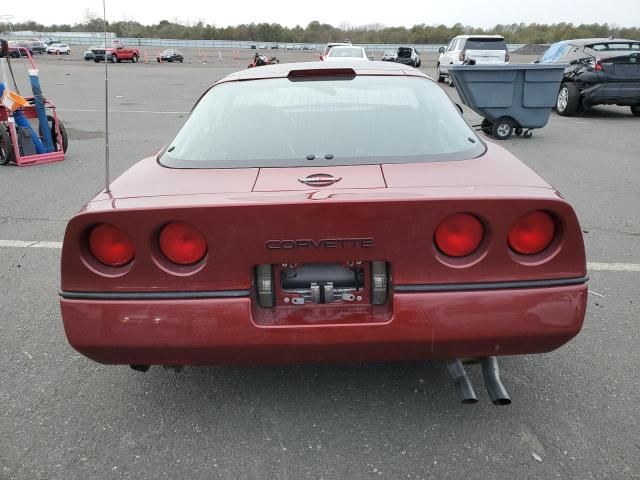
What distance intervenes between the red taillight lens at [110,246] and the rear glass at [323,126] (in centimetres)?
53

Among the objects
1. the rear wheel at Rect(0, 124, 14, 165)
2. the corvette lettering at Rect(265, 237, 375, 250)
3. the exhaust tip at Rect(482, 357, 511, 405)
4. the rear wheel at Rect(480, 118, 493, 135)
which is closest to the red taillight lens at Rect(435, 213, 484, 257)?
the corvette lettering at Rect(265, 237, 375, 250)

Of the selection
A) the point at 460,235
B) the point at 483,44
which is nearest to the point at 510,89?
the point at 460,235

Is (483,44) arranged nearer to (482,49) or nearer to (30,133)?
(482,49)

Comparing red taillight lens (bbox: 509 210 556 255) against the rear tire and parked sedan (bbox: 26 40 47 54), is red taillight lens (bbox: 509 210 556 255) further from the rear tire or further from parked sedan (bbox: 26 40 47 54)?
parked sedan (bbox: 26 40 47 54)

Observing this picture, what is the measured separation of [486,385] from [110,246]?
5.38ft

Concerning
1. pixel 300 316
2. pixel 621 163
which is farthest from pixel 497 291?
pixel 621 163

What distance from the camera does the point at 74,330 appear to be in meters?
2.19

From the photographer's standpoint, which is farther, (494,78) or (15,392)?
(494,78)

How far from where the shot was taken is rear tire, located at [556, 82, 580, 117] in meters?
12.1

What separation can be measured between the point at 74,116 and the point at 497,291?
1305 cm

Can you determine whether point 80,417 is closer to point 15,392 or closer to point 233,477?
point 15,392

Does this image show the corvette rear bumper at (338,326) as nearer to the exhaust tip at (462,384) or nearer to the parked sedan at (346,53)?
the exhaust tip at (462,384)

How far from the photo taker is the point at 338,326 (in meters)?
2.15

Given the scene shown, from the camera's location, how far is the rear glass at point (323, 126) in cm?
256
